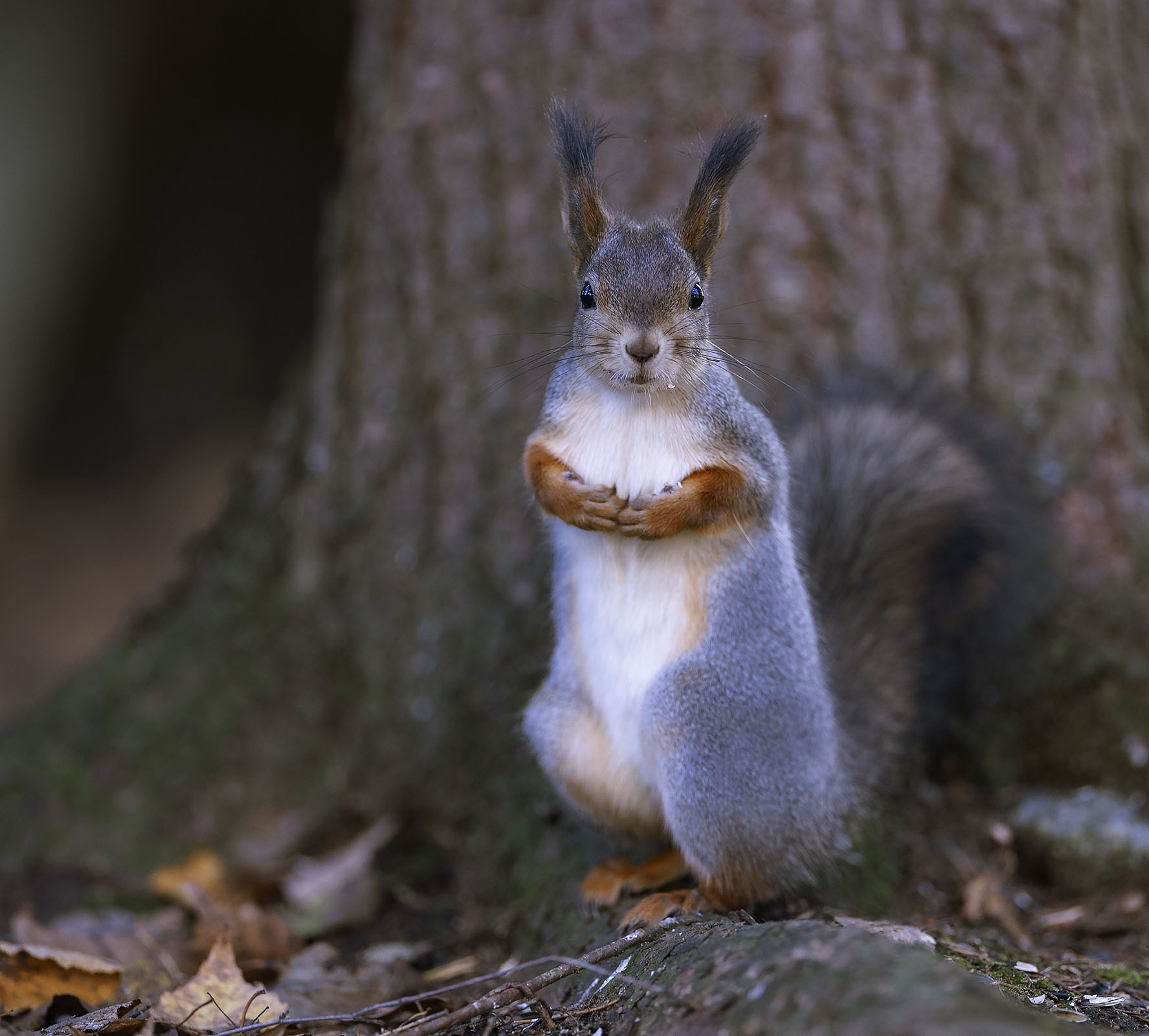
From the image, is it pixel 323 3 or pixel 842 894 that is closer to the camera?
pixel 842 894

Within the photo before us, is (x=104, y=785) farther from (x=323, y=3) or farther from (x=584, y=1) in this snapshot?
(x=323, y=3)

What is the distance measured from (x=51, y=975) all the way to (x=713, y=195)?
1.57 metres

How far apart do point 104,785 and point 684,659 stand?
1.46 metres

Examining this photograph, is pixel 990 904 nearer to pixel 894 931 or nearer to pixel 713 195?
pixel 894 931

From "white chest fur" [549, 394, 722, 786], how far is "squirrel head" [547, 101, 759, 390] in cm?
8

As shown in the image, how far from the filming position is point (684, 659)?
1.71 metres

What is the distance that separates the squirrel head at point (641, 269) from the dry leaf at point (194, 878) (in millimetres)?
1282

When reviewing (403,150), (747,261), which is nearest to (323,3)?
(403,150)

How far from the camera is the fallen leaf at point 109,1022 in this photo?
4.62 ft

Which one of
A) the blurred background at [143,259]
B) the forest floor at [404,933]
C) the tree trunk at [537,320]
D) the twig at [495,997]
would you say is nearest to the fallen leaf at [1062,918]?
the forest floor at [404,933]

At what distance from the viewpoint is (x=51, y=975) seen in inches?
66.8

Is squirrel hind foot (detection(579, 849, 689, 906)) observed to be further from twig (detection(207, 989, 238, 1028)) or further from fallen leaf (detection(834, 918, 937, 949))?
twig (detection(207, 989, 238, 1028))

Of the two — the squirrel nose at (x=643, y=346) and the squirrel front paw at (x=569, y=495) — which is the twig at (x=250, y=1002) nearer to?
the squirrel front paw at (x=569, y=495)

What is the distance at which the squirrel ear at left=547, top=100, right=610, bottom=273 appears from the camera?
5.82 feet
